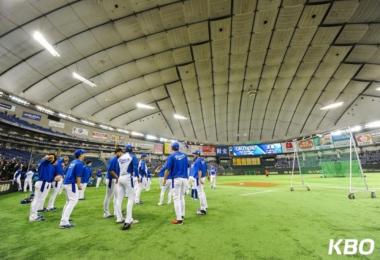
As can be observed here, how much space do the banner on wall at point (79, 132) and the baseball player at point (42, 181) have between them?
2813 centimetres

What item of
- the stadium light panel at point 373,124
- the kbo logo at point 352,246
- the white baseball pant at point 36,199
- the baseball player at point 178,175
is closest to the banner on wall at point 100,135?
the white baseball pant at point 36,199

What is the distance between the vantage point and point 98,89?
86.8 ft

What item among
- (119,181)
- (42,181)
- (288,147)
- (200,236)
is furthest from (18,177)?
(288,147)

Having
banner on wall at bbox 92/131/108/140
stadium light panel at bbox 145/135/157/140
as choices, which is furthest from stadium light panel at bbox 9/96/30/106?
stadium light panel at bbox 145/135/157/140

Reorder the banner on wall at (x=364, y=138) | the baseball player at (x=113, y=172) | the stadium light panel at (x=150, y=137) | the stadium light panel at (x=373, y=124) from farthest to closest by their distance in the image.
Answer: the stadium light panel at (x=150, y=137) < the banner on wall at (x=364, y=138) < the stadium light panel at (x=373, y=124) < the baseball player at (x=113, y=172)

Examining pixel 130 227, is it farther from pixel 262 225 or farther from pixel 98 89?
pixel 98 89

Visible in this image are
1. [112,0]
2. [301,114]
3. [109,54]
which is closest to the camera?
[112,0]

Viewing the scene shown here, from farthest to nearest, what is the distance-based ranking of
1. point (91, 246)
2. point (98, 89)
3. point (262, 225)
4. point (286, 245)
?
point (98, 89) < point (262, 225) < point (91, 246) < point (286, 245)

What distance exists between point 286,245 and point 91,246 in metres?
3.85

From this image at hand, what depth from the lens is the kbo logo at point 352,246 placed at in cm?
293

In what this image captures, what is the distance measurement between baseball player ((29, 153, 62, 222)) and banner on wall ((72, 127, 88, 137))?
2813 cm

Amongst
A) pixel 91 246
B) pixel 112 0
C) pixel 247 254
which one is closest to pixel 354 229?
pixel 247 254

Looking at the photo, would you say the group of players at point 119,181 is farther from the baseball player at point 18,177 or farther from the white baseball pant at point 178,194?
the baseball player at point 18,177

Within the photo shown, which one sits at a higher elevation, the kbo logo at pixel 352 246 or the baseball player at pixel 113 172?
the baseball player at pixel 113 172
